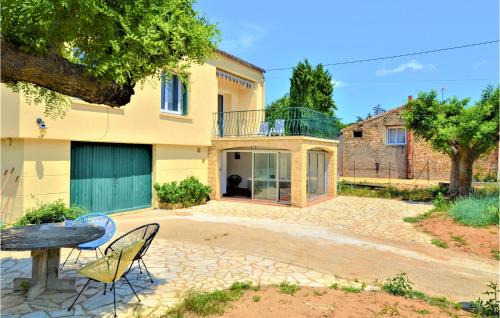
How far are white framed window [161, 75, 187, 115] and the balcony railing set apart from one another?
2.12 meters

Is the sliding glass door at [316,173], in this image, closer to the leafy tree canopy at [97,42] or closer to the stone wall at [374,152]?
the stone wall at [374,152]

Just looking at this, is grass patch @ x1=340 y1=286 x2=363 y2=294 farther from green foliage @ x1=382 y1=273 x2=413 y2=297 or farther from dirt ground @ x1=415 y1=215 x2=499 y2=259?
dirt ground @ x1=415 y1=215 x2=499 y2=259

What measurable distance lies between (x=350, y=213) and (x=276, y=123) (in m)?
5.22

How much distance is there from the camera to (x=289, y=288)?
5.64 metres

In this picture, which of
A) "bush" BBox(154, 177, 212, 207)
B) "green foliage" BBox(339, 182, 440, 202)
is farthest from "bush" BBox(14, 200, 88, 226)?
"green foliage" BBox(339, 182, 440, 202)

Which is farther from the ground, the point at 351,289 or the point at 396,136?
the point at 396,136

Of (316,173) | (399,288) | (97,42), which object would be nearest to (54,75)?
(97,42)

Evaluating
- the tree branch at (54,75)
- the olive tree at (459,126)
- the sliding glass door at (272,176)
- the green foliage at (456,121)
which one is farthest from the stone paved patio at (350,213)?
the tree branch at (54,75)

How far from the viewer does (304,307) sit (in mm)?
4867

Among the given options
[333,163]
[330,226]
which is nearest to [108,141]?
A: [330,226]

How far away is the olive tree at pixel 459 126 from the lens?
14688mm

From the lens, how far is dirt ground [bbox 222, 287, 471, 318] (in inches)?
182

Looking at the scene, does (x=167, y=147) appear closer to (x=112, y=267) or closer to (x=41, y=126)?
(x=41, y=126)

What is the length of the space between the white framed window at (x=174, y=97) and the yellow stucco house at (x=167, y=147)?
0.15ft
